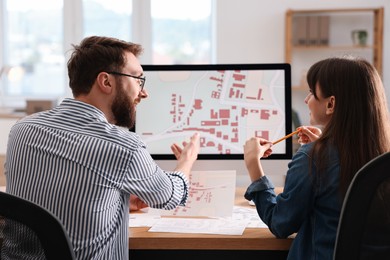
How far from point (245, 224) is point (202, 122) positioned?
0.45 m

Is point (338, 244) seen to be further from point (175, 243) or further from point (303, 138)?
A: point (303, 138)

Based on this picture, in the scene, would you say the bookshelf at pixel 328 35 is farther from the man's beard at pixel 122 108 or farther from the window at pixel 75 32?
the man's beard at pixel 122 108

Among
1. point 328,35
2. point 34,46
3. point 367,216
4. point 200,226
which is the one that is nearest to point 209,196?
point 200,226

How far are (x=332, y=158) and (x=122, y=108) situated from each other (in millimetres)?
542

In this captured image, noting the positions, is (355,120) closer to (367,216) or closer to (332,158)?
(332,158)

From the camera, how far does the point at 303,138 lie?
6.26ft

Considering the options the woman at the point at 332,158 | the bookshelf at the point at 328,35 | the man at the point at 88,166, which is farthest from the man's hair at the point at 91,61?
the bookshelf at the point at 328,35

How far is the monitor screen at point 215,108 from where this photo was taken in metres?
2.06

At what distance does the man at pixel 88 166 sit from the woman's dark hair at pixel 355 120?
407 millimetres

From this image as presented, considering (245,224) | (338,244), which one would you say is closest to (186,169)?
(245,224)

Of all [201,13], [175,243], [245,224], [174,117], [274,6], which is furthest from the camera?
[201,13]

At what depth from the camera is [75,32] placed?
6.05 metres

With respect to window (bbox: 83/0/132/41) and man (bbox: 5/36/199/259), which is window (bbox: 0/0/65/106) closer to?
window (bbox: 83/0/132/41)

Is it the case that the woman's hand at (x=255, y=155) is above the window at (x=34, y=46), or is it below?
below
